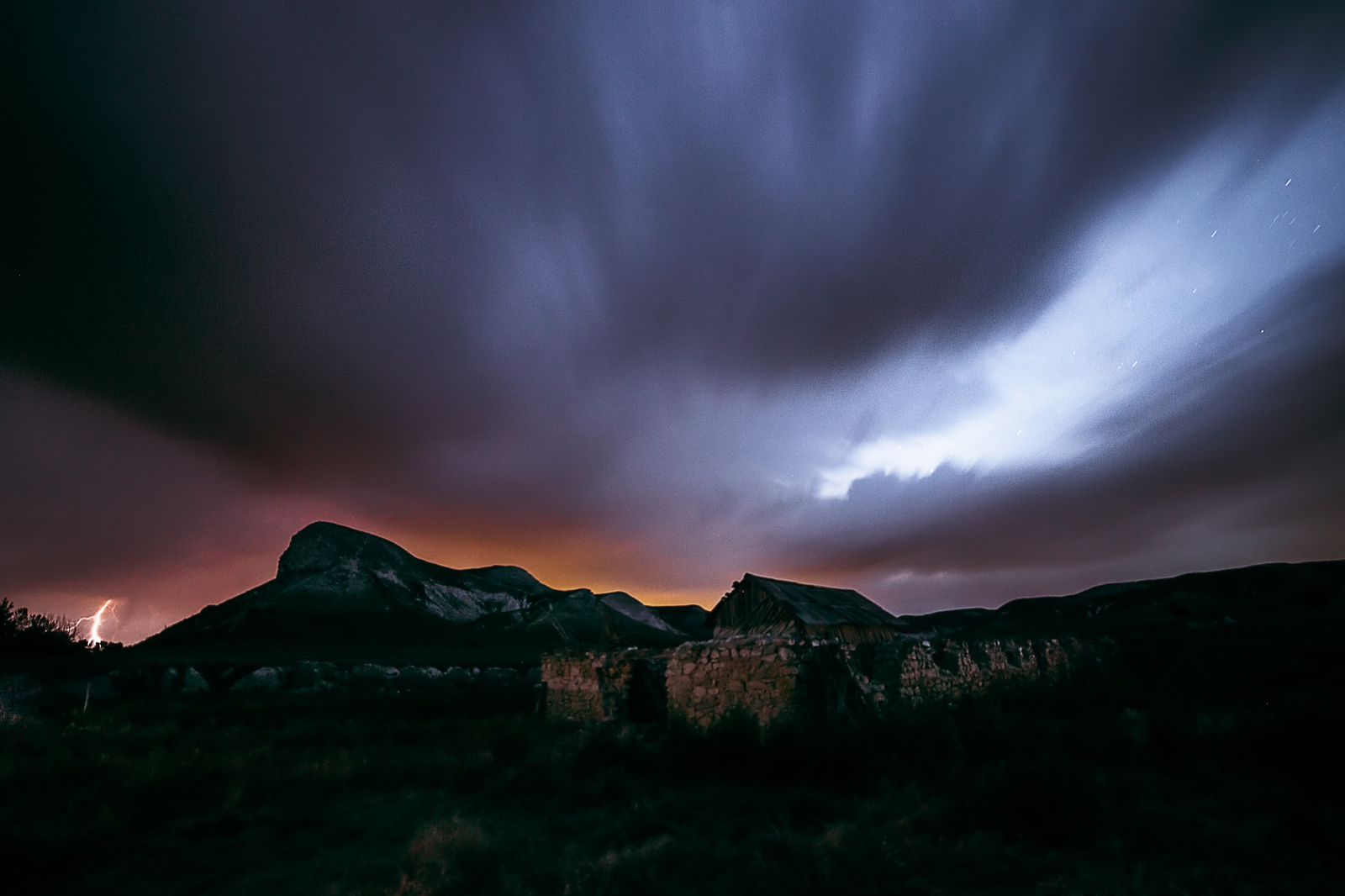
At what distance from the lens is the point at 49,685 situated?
26.8m

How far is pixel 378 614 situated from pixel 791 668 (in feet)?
267

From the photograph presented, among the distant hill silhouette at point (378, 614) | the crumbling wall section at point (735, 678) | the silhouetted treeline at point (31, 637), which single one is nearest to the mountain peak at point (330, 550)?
the distant hill silhouette at point (378, 614)

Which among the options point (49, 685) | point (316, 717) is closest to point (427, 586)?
point (49, 685)

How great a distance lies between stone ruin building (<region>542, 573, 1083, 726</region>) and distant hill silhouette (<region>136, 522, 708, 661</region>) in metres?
42.5

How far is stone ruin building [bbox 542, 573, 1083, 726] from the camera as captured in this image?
10.8m

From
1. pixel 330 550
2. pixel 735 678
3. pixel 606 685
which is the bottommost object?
pixel 606 685

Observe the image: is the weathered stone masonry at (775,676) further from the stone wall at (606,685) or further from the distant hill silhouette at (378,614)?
the distant hill silhouette at (378,614)

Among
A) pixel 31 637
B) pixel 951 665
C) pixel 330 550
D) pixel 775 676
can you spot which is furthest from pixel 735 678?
pixel 330 550

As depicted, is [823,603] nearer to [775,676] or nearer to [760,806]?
[775,676]

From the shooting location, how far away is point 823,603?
64.3 feet

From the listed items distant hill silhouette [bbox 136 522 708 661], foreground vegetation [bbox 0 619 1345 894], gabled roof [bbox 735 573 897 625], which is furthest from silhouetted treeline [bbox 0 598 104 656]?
gabled roof [bbox 735 573 897 625]

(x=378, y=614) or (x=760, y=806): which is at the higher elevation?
(x=378, y=614)

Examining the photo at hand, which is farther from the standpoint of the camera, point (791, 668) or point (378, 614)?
point (378, 614)

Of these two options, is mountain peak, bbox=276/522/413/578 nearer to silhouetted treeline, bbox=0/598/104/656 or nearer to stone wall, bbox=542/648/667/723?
silhouetted treeline, bbox=0/598/104/656
